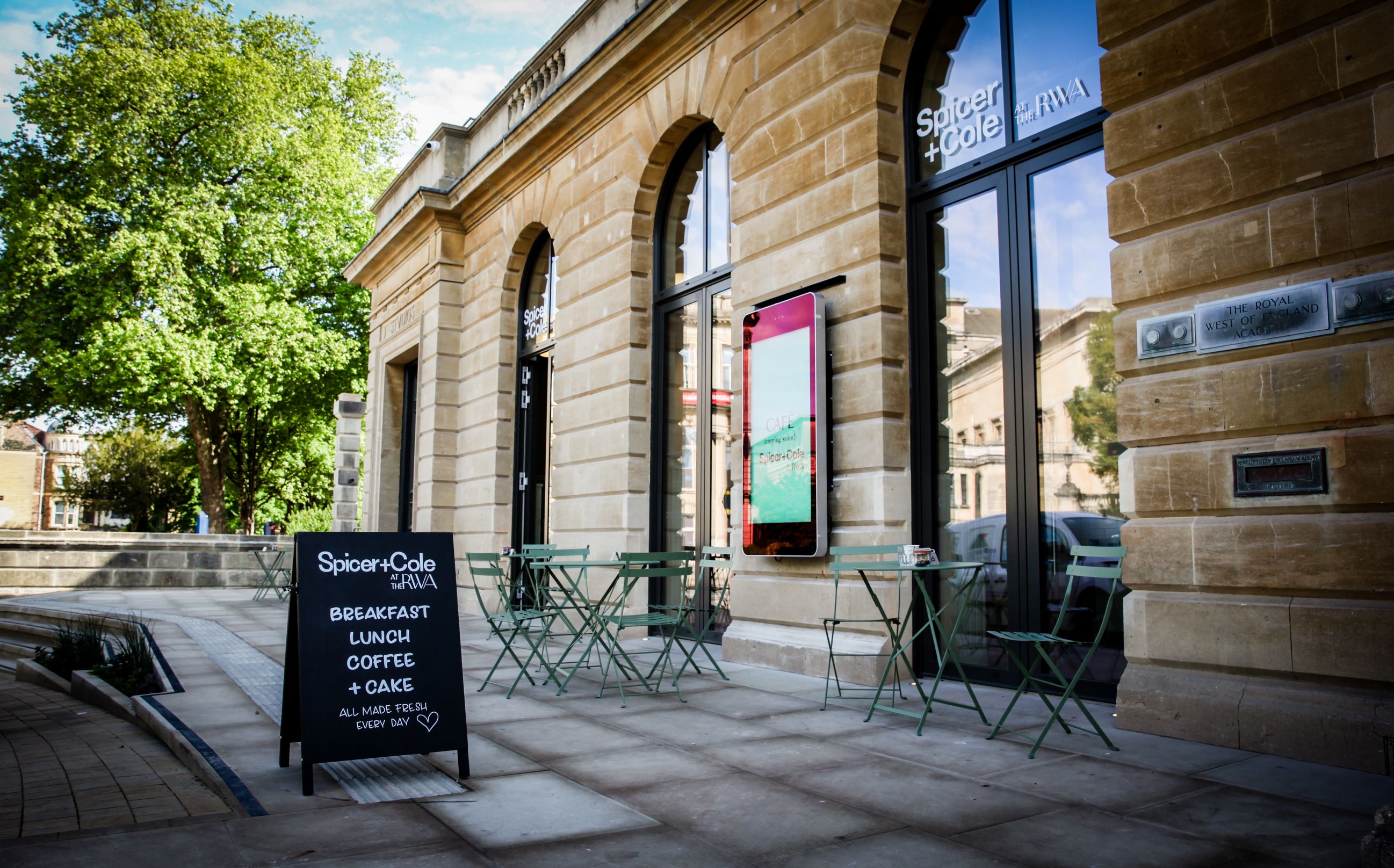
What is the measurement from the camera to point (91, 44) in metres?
23.1

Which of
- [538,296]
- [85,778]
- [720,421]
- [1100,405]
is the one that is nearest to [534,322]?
[538,296]

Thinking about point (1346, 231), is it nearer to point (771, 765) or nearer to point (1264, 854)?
point (1264, 854)

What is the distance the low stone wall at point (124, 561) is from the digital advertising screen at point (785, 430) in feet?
53.1

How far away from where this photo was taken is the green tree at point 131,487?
135 feet

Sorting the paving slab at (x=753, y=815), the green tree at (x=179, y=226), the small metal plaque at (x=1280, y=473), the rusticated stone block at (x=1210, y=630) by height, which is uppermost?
the green tree at (x=179, y=226)

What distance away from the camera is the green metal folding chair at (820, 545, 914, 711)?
612 centimetres

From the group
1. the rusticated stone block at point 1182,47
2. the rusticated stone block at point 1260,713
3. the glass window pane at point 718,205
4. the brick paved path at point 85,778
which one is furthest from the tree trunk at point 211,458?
the rusticated stone block at point 1260,713

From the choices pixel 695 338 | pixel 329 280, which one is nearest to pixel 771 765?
pixel 695 338

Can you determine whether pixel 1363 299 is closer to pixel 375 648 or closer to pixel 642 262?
pixel 375 648

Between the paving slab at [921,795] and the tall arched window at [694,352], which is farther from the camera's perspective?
the tall arched window at [694,352]

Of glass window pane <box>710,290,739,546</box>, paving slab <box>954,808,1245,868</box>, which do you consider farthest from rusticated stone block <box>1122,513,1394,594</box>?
glass window pane <box>710,290,739,546</box>

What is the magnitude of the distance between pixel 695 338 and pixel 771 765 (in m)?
6.50

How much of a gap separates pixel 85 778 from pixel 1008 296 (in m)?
6.34

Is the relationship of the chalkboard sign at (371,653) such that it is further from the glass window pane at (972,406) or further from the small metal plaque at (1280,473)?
the small metal plaque at (1280,473)
